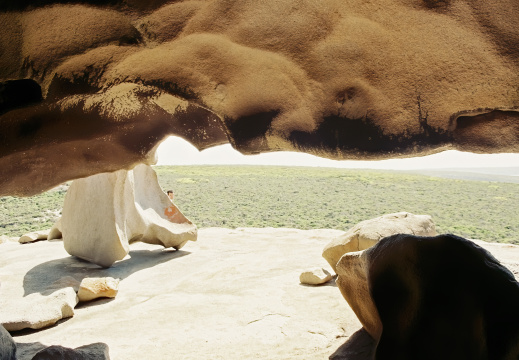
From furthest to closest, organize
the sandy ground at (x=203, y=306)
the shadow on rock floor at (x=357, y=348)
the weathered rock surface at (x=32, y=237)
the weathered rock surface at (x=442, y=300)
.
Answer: the weathered rock surface at (x=32, y=237) → the sandy ground at (x=203, y=306) → the shadow on rock floor at (x=357, y=348) → the weathered rock surface at (x=442, y=300)

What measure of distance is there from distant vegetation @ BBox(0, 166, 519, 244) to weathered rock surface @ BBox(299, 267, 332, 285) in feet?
23.8

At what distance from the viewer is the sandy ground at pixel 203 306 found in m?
3.47

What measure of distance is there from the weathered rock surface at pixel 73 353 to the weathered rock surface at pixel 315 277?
2.68 metres

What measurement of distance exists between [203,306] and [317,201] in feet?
37.8

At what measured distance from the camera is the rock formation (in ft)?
4.71

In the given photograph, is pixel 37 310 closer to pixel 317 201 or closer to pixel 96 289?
pixel 96 289

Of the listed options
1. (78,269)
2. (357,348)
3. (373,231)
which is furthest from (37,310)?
(373,231)

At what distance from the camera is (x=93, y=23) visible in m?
1.55

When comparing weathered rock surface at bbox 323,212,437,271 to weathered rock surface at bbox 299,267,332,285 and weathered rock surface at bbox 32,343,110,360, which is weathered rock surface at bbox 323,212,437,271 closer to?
weathered rock surface at bbox 299,267,332,285

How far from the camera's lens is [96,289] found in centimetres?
489

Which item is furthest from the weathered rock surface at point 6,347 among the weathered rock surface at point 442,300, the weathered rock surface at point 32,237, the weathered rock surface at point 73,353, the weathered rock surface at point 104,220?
the weathered rock surface at point 32,237

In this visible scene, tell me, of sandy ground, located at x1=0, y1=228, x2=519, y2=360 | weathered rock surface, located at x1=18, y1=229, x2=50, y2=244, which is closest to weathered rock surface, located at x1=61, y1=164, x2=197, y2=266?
sandy ground, located at x1=0, y1=228, x2=519, y2=360

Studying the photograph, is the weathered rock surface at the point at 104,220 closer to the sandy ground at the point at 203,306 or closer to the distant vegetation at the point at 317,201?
the sandy ground at the point at 203,306

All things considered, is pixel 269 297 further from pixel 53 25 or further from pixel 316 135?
pixel 53 25
